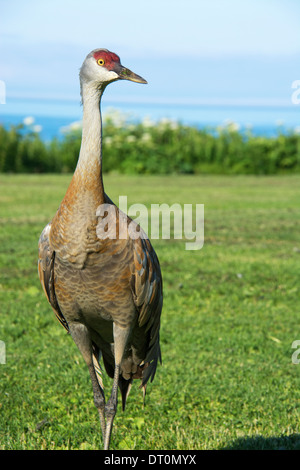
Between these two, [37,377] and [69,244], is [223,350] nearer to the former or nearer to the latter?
[37,377]

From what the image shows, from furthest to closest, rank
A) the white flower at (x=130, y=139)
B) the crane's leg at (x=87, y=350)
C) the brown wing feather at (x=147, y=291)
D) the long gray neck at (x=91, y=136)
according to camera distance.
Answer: the white flower at (x=130, y=139) < the crane's leg at (x=87, y=350) < the brown wing feather at (x=147, y=291) < the long gray neck at (x=91, y=136)

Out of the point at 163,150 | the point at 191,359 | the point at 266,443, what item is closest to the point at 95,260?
the point at 266,443

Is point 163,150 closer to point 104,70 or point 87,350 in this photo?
point 87,350

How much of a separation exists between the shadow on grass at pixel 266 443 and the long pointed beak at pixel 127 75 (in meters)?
2.57

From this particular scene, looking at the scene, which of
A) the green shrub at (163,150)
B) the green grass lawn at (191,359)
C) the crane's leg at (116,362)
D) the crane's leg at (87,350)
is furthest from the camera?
the green shrub at (163,150)

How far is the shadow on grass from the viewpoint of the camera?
4.39 metres

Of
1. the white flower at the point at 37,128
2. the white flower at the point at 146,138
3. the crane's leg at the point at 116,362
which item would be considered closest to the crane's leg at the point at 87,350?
the crane's leg at the point at 116,362

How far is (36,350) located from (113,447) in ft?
6.76

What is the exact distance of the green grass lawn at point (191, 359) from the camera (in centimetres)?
465

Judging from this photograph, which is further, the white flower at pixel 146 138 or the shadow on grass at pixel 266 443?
the white flower at pixel 146 138

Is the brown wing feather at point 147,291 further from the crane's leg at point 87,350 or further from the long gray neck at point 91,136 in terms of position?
the long gray neck at point 91,136

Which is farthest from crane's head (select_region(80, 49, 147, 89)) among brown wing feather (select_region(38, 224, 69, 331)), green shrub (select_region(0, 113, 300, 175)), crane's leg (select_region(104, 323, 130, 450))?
green shrub (select_region(0, 113, 300, 175))

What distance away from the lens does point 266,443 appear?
4.46 metres

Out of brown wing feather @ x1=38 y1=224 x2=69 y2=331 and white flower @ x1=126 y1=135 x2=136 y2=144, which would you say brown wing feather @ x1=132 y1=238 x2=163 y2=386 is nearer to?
brown wing feather @ x1=38 y1=224 x2=69 y2=331
